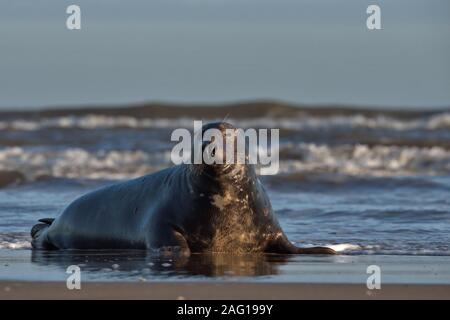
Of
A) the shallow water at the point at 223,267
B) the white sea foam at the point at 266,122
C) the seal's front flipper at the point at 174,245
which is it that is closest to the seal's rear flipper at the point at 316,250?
the shallow water at the point at 223,267

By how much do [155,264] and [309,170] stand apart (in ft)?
34.0

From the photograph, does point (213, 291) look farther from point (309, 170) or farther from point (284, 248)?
point (309, 170)

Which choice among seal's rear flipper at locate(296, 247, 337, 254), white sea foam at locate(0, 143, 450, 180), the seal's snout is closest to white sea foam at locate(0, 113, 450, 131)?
white sea foam at locate(0, 143, 450, 180)

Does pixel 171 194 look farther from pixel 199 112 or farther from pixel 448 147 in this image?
pixel 199 112

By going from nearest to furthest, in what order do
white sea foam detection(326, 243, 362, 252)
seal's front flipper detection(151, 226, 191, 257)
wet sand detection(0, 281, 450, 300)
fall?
wet sand detection(0, 281, 450, 300) < seal's front flipper detection(151, 226, 191, 257) < white sea foam detection(326, 243, 362, 252)

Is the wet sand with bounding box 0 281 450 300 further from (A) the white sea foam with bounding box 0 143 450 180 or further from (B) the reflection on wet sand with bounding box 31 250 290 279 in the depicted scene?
(A) the white sea foam with bounding box 0 143 450 180

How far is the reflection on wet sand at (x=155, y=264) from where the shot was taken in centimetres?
834

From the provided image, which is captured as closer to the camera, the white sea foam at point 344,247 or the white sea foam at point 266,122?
the white sea foam at point 344,247

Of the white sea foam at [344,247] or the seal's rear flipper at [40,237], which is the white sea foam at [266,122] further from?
the white sea foam at [344,247]

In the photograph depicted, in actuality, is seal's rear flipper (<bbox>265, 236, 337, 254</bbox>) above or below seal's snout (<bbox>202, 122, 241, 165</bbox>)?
below

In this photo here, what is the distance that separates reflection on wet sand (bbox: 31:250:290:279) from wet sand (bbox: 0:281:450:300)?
48 cm

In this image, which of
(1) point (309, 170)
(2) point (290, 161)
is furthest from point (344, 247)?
(2) point (290, 161)

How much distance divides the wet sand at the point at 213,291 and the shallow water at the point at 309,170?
0.73m

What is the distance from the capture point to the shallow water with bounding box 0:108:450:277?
1154 cm
